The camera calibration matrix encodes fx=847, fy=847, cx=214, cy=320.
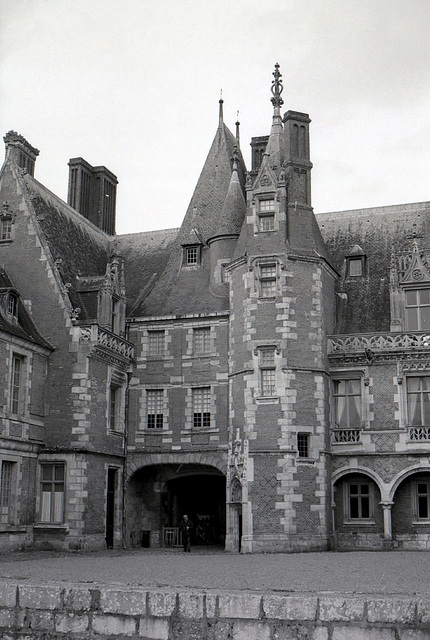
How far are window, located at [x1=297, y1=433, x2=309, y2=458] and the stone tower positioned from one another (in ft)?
0.10

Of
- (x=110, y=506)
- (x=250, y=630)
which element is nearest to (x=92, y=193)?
(x=110, y=506)

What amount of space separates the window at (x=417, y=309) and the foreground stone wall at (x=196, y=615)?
1817 centimetres

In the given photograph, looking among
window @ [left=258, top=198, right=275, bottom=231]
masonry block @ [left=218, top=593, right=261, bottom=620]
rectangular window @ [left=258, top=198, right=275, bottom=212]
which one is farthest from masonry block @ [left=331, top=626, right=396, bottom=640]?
rectangular window @ [left=258, top=198, right=275, bottom=212]

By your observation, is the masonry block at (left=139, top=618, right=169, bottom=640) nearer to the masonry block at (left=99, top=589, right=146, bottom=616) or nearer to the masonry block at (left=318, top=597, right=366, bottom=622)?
the masonry block at (left=99, top=589, right=146, bottom=616)

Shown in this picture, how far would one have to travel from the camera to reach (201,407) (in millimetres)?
29000

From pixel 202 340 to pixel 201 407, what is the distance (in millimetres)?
2349

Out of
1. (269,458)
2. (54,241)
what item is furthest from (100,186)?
(269,458)

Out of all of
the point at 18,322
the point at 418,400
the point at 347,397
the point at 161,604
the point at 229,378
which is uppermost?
the point at 18,322

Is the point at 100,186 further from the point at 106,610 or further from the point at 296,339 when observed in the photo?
the point at 106,610

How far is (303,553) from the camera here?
24.6 metres

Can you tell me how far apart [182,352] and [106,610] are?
59.0 ft

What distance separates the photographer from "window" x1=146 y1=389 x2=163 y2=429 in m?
29.4

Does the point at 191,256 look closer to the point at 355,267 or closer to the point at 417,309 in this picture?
the point at 355,267

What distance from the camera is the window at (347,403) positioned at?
2802 centimetres
